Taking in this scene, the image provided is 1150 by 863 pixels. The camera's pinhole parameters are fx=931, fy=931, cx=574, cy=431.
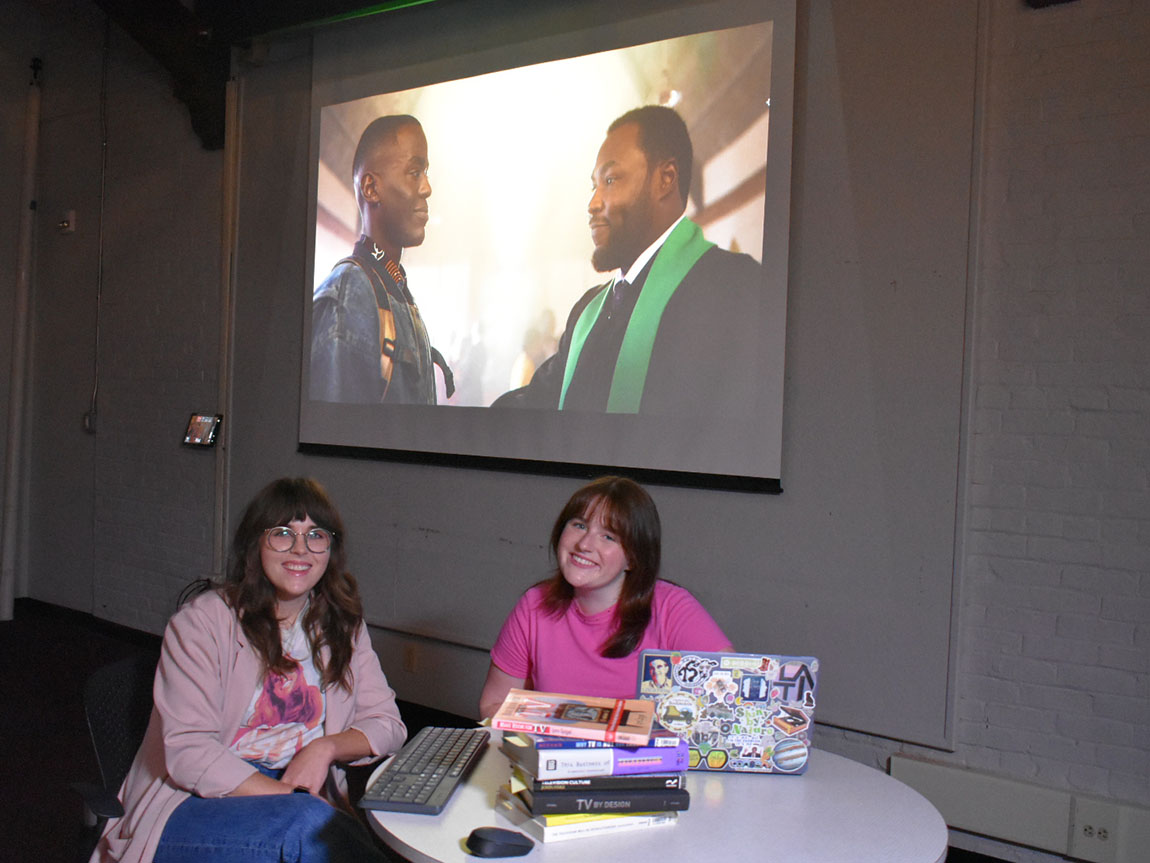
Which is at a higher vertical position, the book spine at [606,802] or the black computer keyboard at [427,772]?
the book spine at [606,802]

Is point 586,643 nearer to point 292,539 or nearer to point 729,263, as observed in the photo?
point 292,539

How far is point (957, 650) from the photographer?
2.79 metres

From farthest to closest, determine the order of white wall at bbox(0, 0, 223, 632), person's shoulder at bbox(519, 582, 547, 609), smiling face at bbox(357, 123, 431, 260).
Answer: white wall at bbox(0, 0, 223, 632), smiling face at bbox(357, 123, 431, 260), person's shoulder at bbox(519, 582, 547, 609)

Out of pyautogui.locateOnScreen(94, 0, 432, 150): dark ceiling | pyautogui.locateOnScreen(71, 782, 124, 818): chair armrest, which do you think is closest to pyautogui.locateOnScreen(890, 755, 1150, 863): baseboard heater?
pyautogui.locateOnScreen(71, 782, 124, 818): chair armrest

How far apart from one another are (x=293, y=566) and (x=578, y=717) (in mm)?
746

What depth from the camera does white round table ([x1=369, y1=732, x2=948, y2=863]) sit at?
131 cm

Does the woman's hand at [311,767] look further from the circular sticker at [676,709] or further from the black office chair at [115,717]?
the circular sticker at [676,709]

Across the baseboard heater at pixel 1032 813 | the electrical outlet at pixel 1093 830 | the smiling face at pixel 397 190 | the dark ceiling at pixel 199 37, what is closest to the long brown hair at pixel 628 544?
the baseboard heater at pixel 1032 813

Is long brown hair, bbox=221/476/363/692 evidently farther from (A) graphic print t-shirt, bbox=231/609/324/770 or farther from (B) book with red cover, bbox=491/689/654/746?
(B) book with red cover, bbox=491/689/654/746

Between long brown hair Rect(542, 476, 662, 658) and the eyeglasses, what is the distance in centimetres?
51

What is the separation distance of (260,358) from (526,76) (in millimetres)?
1960

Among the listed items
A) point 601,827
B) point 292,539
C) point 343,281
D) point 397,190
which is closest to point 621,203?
point 397,190

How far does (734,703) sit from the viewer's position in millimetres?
1589

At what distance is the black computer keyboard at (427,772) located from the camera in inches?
55.5
